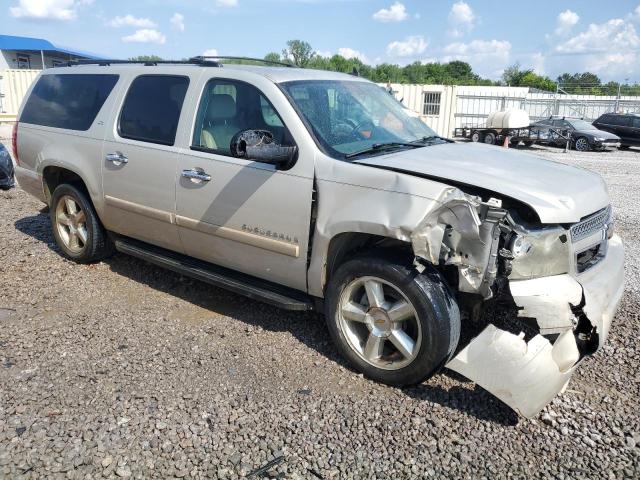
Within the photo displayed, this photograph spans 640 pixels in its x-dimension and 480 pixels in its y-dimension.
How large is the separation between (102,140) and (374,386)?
3305mm

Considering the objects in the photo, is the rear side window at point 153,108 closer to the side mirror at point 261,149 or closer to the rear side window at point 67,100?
the rear side window at point 67,100

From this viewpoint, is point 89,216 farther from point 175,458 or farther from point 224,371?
point 175,458

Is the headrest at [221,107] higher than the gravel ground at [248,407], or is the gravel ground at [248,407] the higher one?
the headrest at [221,107]

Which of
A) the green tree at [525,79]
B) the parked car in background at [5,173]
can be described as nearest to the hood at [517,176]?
the parked car in background at [5,173]

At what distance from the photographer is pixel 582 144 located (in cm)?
2222

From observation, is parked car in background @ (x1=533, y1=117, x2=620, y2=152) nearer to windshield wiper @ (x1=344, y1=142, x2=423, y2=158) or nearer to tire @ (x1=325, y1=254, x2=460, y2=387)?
windshield wiper @ (x1=344, y1=142, x2=423, y2=158)

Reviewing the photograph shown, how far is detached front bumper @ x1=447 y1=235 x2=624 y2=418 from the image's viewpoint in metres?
2.97

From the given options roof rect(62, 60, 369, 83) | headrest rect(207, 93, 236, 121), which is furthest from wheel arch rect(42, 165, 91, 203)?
headrest rect(207, 93, 236, 121)

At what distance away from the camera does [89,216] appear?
213 inches

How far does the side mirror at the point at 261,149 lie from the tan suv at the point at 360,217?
0.01 meters

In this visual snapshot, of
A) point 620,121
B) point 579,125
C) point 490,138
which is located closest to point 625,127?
point 620,121

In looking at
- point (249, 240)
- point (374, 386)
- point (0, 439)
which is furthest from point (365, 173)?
point (0, 439)

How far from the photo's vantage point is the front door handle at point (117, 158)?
478cm

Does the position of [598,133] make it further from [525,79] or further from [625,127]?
[525,79]
